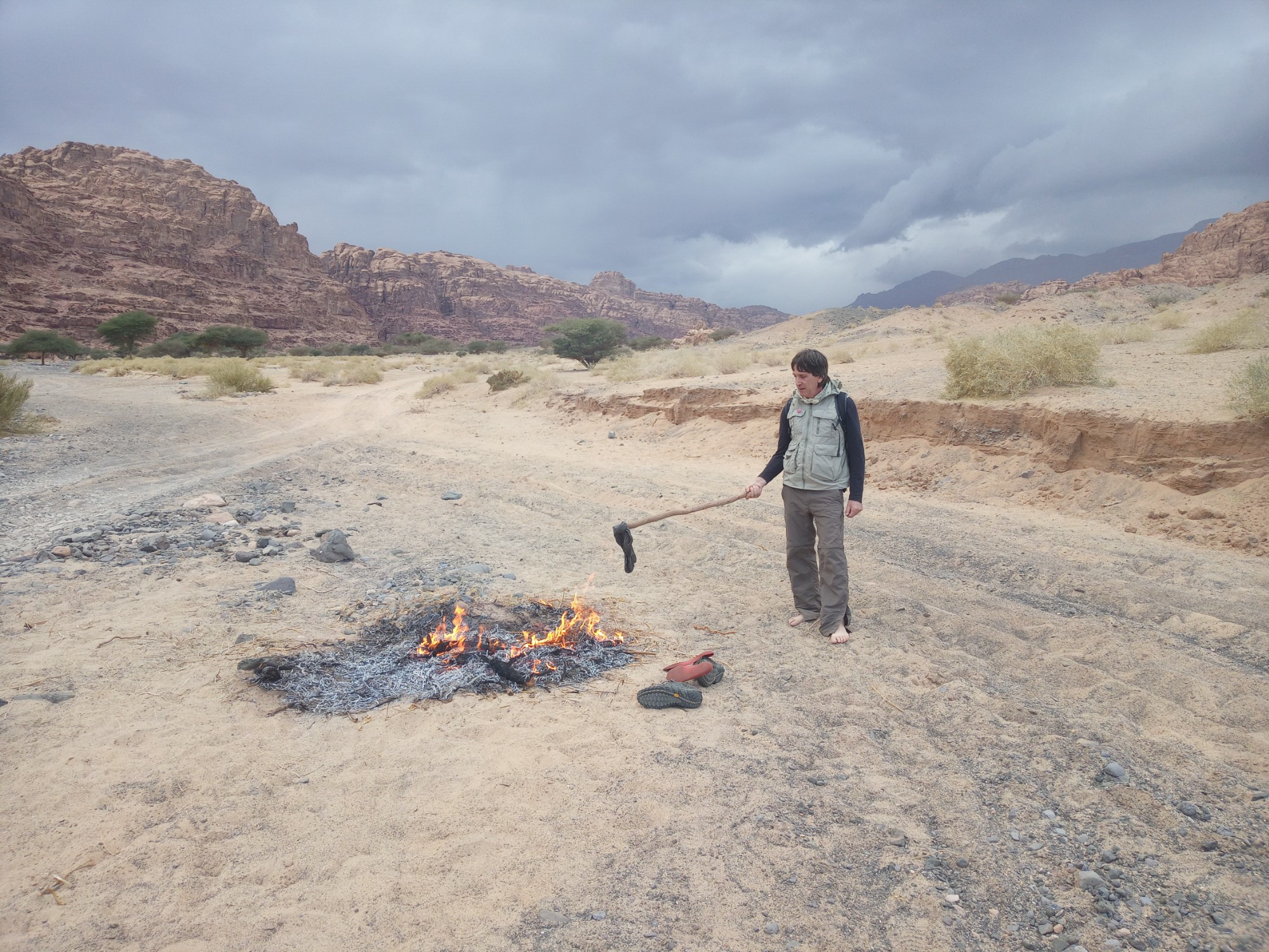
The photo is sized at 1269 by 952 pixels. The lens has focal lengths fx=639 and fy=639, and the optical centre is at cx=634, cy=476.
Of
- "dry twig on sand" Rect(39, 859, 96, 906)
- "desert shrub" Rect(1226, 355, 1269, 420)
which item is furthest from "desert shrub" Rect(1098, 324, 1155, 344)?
"dry twig on sand" Rect(39, 859, 96, 906)

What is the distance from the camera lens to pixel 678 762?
3020mm

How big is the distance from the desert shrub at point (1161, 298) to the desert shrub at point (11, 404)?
Result: 116ft

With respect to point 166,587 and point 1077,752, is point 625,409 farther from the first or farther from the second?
point 1077,752

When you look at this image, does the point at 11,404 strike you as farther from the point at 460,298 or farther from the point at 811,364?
the point at 460,298

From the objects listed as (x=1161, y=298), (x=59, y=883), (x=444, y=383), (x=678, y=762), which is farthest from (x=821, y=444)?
(x=1161, y=298)

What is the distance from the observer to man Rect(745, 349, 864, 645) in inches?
164

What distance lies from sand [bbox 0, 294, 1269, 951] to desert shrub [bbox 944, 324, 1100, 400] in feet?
7.05

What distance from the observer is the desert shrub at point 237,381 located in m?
19.3

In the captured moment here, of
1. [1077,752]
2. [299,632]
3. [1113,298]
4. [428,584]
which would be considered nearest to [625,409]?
[428,584]

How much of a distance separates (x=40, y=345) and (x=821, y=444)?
51961 millimetres

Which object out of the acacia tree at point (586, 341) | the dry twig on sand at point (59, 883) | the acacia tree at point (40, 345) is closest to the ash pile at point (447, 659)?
the dry twig on sand at point (59, 883)

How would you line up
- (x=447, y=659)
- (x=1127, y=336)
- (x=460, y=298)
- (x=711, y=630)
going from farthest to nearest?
(x=460, y=298), (x=1127, y=336), (x=711, y=630), (x=447, y=659)

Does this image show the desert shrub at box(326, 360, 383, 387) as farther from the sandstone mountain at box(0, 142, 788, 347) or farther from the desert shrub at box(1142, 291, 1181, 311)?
the sandstone mountain at box(0, 142, 788, 347)

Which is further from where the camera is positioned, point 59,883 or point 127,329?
point 127,329
